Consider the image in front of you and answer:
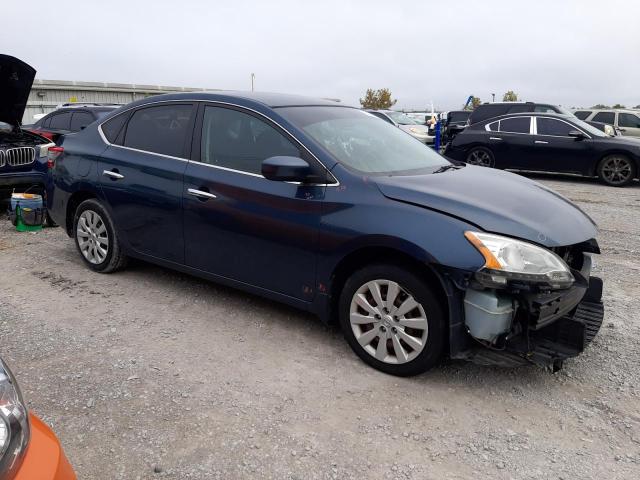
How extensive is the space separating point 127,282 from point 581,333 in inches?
146

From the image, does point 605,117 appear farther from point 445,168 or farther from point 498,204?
point 498,204

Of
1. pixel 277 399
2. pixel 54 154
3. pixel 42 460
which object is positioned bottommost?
pixel 277 399

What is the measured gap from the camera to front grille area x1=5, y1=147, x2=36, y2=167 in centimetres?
690

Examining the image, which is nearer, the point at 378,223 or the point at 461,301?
the point at 461,301

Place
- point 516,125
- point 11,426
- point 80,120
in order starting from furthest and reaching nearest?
point 516,125
point 80,120
point 11,426

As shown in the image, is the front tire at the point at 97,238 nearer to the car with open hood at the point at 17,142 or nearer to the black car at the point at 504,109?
the car with open hood at the point at 17,142

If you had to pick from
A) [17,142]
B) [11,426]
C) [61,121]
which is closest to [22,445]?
[11,426]

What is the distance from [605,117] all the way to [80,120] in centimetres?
1558

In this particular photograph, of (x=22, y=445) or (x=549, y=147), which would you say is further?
(x=549, y=147)

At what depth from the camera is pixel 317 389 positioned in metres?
3.14

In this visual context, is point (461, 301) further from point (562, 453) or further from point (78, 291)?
point (78, 291)

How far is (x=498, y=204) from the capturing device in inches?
127

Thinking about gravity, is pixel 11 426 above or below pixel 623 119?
below

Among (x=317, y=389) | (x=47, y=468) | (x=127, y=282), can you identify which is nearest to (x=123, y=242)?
(x=127, y=282)
